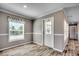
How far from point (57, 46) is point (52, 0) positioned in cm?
154

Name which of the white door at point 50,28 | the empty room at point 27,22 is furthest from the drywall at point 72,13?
the white door at point 50,28

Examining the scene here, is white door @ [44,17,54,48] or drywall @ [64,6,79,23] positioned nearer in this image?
drywall @ [64,6,79,23]

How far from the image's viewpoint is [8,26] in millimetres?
1566

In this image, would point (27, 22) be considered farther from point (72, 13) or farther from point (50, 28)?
point (72, 13)

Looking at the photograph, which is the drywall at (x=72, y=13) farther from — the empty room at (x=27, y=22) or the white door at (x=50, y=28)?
the white door at (x=50, y=28)

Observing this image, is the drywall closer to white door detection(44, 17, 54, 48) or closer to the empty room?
the empty room

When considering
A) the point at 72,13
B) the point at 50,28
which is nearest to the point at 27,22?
the point at 50,28

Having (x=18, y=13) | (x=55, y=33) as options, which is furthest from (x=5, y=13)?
(x=55, y=33)

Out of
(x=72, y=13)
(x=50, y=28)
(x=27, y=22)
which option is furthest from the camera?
(x=50, y=28)

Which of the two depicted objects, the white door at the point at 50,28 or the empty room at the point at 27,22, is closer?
the empty room at the point at 27,22

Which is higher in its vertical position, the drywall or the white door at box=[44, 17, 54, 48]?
the drywall

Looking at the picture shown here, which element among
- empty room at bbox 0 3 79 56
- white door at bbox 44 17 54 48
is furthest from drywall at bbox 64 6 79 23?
white door at bbox 44 17 54 48

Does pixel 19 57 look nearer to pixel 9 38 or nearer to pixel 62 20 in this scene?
pixel 9 38

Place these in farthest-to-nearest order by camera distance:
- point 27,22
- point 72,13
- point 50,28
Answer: point 50,28
point 27,22
point 72,13
